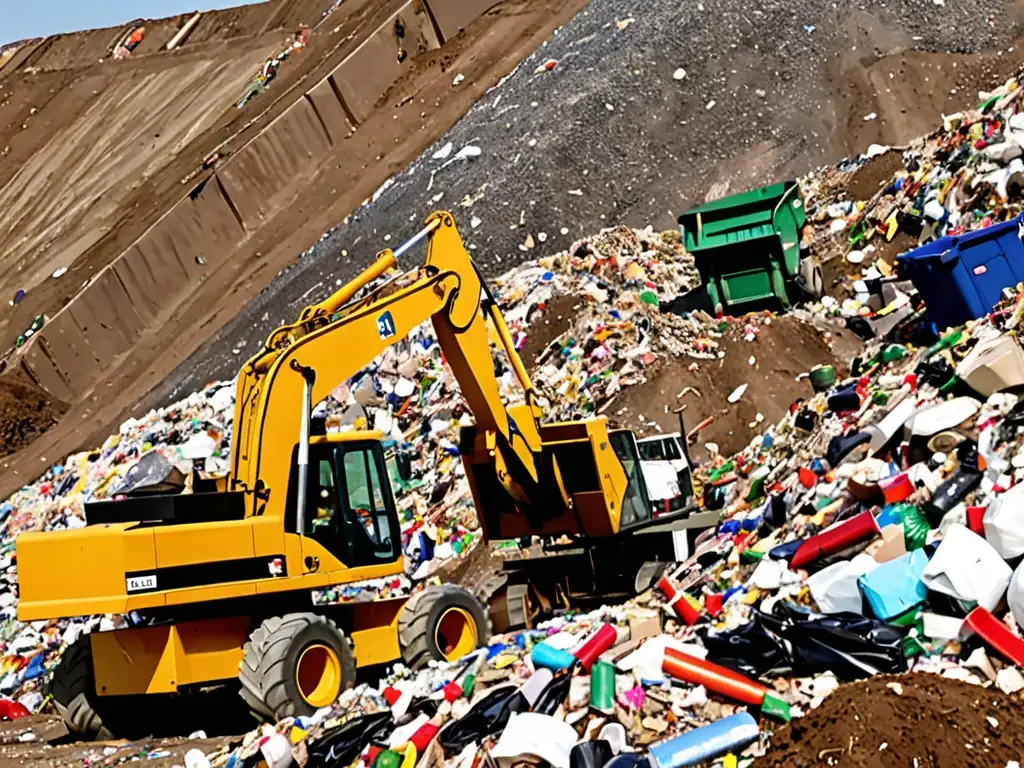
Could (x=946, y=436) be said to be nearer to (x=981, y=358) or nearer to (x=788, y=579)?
(x=981, y=358)

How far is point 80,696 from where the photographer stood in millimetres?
9336

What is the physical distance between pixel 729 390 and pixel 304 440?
→ 5786 millimetres

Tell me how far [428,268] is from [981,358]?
402cm

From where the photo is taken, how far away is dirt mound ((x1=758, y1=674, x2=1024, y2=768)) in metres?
5.20

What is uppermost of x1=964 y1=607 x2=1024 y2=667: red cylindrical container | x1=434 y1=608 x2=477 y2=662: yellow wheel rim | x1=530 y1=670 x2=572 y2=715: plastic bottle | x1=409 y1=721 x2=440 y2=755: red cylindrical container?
x1=530 y1=670 x2=572 y2=715: plastic bottle

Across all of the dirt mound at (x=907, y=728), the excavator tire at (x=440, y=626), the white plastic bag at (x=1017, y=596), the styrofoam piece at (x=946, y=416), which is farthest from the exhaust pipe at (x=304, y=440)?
the white plastic bag at (x=1017, y=596)

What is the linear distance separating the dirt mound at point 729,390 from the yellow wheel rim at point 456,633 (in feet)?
13.0

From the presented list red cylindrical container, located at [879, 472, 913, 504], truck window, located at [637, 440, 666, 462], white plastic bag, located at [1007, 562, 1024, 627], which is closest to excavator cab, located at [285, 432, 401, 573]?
truck window, located at [637, 440, 666, 462]

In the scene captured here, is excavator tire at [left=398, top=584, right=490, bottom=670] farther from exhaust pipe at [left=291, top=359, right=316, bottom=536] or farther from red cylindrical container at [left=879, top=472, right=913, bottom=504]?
red cylindrical container at [left=879, top=472, right=913, bottom=504]

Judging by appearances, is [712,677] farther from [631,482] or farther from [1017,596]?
[631,482]

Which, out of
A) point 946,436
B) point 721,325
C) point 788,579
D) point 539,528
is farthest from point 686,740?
point 721,325

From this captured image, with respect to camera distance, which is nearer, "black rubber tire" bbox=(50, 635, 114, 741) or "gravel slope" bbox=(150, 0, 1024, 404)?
"black rubber tire" bbox=(50, 635, 114, 741)

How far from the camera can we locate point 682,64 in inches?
831

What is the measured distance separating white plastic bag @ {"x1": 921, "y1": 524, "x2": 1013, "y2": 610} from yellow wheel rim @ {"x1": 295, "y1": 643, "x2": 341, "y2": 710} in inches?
160
